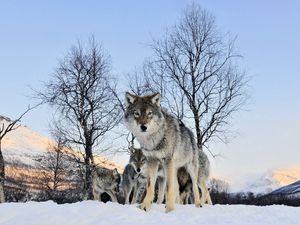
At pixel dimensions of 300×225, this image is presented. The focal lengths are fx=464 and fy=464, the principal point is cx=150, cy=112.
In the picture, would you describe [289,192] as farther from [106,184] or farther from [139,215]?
[139,215]

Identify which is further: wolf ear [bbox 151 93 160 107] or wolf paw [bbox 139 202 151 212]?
wolf ear [bbox 151 93 160 107]

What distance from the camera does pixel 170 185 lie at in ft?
32.4

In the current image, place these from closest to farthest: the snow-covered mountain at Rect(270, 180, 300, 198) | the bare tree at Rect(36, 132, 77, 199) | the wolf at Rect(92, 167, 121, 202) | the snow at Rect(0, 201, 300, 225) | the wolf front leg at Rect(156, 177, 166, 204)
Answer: the snow at Rect(0, 201, 300, 225)
the wolf front leg at Rect(156, 177, 166, 204)
the wolf at Rect(92, 167, 121, 202)
the bare tree at Rect(36, 132, 77, 199)
the snow-covered mountain at Rect(270, 180, 300, 198)

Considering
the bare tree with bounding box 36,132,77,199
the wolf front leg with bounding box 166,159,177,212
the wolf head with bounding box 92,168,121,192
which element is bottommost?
the wolf front leg with bounding box 166,159,177,212

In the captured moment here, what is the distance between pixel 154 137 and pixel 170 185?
1082mm

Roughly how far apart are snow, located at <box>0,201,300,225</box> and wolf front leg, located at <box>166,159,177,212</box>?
0.63 feet

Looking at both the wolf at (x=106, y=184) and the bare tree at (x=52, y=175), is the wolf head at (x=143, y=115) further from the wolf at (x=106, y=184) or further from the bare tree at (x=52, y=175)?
the bare tree at (x=52, y=175)

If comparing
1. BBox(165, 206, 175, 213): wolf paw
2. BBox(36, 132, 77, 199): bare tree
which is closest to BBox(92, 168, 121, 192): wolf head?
BBox(165, 206, 175, 213): wolf paw

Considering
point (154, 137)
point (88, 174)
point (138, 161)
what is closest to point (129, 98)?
point (154, 137)

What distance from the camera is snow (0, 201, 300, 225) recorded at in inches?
334

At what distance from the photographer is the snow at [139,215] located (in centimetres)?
849

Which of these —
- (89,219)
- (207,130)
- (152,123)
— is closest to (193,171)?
(152,123)

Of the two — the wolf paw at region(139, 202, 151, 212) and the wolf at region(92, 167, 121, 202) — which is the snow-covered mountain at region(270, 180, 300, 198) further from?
the wolf paw at region(139, 202, 151, 212)

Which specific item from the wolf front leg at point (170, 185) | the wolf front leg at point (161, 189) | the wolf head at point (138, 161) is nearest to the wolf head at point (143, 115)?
the wolf front leg at point (170, 185)
